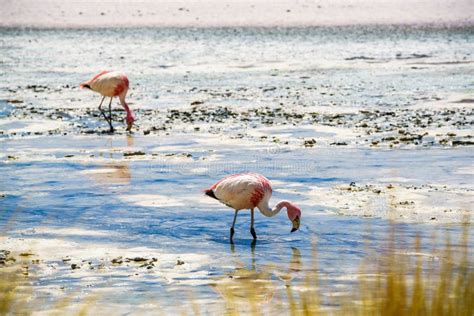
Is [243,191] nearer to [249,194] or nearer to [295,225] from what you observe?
[249,194]

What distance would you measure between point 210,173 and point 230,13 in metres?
71.8

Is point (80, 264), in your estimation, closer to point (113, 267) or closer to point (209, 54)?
point (113, 267)

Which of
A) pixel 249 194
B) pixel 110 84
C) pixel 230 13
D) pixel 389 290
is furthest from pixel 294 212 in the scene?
pixel 230 13

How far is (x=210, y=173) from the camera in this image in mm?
16578

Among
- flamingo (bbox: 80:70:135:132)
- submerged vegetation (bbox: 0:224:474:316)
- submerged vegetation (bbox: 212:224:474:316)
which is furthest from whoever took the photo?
flamingo (bbox: 80:70:135:132)

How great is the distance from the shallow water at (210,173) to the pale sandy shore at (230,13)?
37.9 metres

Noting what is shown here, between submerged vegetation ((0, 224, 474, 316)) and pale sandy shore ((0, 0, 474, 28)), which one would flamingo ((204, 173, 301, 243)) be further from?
pale sandy shore ((0, 0, 474, 28))

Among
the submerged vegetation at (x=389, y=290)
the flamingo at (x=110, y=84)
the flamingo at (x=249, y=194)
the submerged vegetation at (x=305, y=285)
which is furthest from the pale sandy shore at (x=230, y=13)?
the submerged vegetation at (x=389, y=290)

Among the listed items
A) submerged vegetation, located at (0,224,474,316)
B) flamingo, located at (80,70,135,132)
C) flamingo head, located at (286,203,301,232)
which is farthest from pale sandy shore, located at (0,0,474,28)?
submerged vegetation, located at (0,224,474,316)

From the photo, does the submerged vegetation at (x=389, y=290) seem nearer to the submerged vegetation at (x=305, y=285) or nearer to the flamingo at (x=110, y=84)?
the submerged vegetation at (x=305, y=285)

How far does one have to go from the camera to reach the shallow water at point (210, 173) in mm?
11148

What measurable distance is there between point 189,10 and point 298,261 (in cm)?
8101

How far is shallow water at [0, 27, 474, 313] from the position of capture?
11.1 metres

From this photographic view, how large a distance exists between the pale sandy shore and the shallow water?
37919 millimetres
